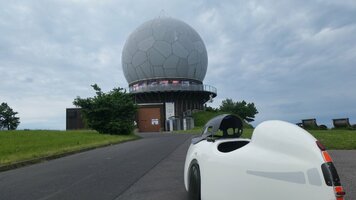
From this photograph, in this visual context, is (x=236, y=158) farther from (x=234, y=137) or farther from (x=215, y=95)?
(x=215, y=95)

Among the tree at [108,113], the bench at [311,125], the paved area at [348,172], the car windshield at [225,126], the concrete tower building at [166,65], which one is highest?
the concrete tower building at [166,65]

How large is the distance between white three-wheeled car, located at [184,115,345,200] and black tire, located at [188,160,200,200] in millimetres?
278

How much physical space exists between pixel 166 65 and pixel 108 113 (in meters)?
30.7

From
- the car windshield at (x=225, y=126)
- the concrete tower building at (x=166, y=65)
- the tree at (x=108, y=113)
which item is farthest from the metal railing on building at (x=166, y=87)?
the car windshield at (x=225, y=126)

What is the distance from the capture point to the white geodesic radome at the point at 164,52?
61.4m

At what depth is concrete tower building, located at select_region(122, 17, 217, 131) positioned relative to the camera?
61491mm

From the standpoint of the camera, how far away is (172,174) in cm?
878

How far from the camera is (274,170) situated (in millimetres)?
3541

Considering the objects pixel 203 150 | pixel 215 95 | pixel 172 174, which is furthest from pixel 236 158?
pixel 215 95

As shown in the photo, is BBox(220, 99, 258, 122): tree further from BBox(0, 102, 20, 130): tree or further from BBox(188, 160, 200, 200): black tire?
BBox(188, 160, 200, 200): black tire

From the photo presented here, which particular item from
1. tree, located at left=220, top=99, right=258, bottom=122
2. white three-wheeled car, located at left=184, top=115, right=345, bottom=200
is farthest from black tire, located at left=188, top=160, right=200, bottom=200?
tree, located at left=220, top=99, right=258, bottom=122

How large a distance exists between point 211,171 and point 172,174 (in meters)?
4.33

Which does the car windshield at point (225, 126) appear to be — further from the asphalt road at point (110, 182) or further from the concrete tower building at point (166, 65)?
the concrete tower building at point (166, 65)

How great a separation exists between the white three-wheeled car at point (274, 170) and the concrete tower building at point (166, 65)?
53291 mm
